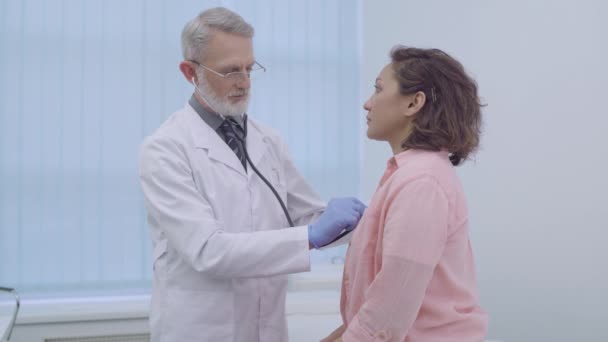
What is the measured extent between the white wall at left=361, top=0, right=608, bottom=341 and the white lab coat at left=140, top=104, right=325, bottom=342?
876 millimetres

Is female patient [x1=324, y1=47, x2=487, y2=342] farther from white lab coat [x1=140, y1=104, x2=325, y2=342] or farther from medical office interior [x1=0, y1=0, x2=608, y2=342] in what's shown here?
medical office interior [x1=0, y1=0, x2=608, y2=342]

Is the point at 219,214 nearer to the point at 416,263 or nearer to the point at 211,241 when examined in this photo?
the point at 211,241

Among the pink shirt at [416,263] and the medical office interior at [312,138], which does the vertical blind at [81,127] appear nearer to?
the medical office interior at [312,138]

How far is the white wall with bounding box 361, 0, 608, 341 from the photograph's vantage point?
1598 millimetres

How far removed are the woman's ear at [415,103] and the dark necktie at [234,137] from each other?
0.46 metres

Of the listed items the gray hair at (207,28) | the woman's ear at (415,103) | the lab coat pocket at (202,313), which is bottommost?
the lab coat pocket at (202,313)

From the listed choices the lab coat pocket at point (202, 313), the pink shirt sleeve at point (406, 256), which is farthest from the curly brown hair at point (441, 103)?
the lab coat pocket at point (202, 313)

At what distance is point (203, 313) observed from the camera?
1.28 m

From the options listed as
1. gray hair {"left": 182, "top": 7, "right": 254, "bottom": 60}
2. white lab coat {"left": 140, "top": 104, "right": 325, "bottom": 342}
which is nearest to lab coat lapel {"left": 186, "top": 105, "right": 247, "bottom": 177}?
white lab coat {"left": 140, "top": 104, "right": 325, "bottom": 342}

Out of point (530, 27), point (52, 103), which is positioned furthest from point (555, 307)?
point (52, 103)

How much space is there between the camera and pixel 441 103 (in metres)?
1.12

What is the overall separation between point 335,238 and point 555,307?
0.91 m

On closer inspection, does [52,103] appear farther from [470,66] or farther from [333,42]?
[470,66]

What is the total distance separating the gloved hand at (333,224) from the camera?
3.95 ft
